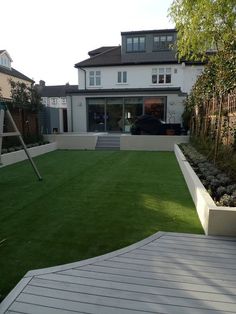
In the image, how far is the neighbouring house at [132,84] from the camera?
1955cm

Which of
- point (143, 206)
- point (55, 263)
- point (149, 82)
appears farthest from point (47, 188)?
point (149, 82)

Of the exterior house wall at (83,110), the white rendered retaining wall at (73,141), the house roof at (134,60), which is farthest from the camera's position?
the house roof at (134,60)

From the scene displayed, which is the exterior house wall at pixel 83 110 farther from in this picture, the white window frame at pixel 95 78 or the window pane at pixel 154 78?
the white window frame at pixel 95 78

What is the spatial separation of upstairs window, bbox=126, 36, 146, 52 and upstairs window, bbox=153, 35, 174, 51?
91 cm

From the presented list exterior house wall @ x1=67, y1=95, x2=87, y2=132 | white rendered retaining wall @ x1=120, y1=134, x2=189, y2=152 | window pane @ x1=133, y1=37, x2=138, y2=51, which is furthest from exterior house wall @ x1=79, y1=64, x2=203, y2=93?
white rendered retaining wall @ x1=120, y1=134, x2=189, y2=152

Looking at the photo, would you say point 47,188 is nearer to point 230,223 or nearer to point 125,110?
point 230,223

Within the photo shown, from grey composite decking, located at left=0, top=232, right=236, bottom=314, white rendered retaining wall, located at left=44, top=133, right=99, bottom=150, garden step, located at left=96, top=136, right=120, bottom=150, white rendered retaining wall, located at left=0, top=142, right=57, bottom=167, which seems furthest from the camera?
garden step, located at left=96, top=136, right=120, bottom=150

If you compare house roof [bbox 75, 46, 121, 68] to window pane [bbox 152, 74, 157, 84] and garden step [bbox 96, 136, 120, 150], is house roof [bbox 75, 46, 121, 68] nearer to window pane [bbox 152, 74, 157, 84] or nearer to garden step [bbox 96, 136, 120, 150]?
window pane [bbox 152, 74, 157, 84]

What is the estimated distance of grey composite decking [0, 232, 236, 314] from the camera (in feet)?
8.47

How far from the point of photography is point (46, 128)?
1878 centimetres

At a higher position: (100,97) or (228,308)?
(100,97)

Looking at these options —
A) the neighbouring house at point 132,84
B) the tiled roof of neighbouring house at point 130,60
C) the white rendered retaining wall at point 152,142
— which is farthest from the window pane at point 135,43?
the white rendered retaining wall at point 152,142

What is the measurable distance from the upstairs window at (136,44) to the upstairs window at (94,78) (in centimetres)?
305

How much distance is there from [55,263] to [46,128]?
53.0ft
